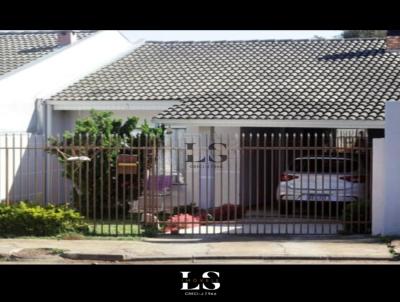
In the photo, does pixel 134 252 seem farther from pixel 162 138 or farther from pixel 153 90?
pixel 153 90

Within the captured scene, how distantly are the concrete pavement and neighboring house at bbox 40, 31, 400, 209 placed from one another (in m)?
4.30

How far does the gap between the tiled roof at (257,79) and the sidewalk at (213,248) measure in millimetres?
4892

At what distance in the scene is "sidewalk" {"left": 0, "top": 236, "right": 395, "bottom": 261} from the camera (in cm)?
1149

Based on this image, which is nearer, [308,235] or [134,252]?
[134,252]

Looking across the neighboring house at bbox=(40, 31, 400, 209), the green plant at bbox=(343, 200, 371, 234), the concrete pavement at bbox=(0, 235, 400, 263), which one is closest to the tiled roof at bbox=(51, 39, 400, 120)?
the neighboring house at bbox=(40, 31, 400, 209)

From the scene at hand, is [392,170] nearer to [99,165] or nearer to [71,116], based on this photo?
[99,165]

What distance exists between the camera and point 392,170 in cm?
1307

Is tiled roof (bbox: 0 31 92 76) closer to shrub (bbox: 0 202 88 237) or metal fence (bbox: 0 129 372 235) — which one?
metal fence (bbox: 0 129 372 235)

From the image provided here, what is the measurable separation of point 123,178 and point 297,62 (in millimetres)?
7913

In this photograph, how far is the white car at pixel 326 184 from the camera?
48.6ft

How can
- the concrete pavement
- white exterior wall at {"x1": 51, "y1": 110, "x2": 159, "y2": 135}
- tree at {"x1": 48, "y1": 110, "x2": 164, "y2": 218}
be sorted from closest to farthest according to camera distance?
the concrete pavement < tree at {"x1": 48, "y1": 110, "x2": 164, "y2": 218} < white exterior wall at {"x1": 51, "y1": 110, "x2": 159, "y2": 135}

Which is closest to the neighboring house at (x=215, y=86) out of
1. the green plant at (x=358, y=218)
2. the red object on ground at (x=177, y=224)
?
the red object on ground at (x=177, y=224)
